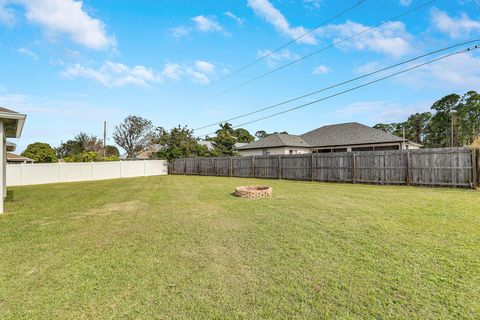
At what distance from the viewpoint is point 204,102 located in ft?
92.3

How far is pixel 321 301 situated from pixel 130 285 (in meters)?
2.10

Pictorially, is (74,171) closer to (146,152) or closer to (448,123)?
(146,152)

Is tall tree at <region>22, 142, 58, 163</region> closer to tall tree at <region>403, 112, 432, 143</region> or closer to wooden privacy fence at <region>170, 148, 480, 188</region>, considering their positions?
wooden privacy fence at <region>170, 148, 480, 188</region>

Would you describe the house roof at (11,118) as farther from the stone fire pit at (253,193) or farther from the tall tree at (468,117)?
the tall tree at (468,117)

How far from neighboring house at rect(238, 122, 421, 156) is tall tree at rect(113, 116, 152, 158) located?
18.2 m

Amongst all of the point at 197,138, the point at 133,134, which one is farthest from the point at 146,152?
the point at 197,138

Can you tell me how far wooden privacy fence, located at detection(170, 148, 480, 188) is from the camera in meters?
10.8

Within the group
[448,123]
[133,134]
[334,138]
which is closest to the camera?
[334,138]

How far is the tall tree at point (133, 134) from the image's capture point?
132 feet

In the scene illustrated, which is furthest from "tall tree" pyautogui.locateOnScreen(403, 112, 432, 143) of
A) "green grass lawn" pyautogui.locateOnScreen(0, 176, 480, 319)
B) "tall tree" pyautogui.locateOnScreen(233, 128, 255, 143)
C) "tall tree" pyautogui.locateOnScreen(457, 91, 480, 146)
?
"green grass lawn" pyautogui.locateOnScreen(0, 176, 480, 319)

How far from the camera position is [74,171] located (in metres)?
21.8

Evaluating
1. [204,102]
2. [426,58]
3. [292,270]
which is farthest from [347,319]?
[204,102]

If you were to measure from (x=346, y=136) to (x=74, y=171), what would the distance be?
82.4 feet

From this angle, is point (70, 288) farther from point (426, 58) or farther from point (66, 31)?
point (426, 58)
